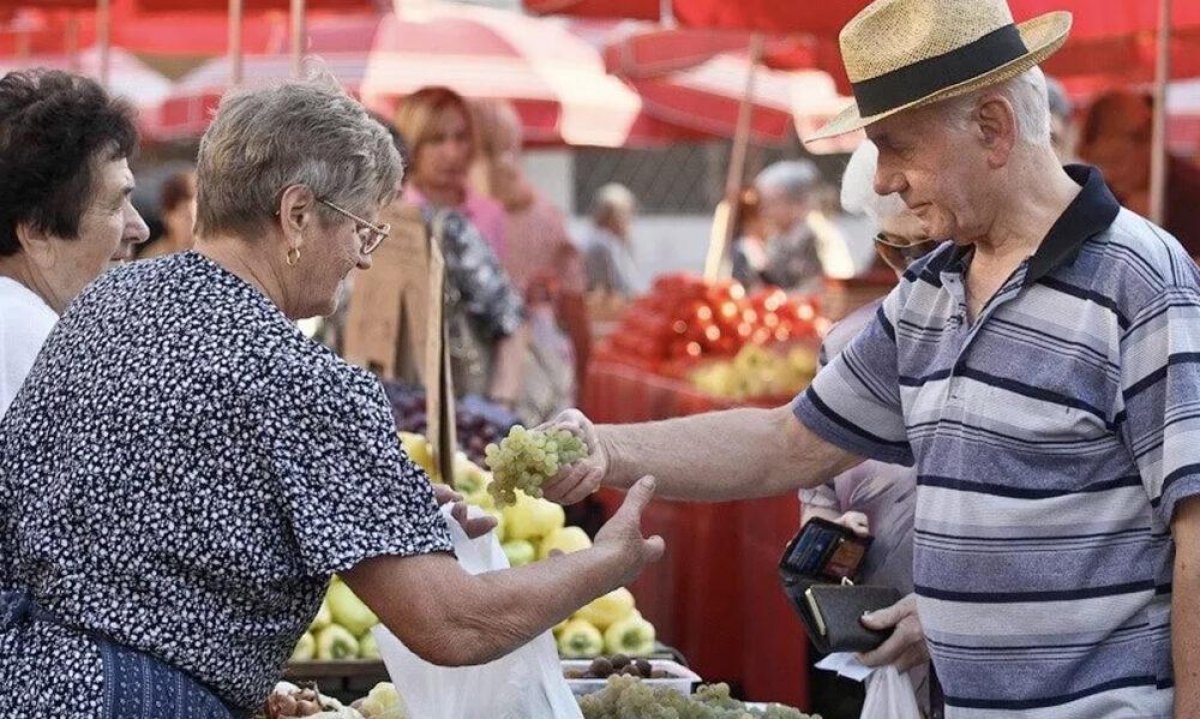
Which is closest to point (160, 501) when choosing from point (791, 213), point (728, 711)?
point (728, 711)

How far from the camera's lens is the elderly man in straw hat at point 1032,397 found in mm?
2639

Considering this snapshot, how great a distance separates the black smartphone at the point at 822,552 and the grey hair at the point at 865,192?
596mm

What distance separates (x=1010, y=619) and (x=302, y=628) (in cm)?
102

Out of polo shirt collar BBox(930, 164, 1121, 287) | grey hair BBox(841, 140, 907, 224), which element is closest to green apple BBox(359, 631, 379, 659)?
grey hair BBox(841, 140, 907, 224)

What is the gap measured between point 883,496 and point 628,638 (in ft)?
2.45

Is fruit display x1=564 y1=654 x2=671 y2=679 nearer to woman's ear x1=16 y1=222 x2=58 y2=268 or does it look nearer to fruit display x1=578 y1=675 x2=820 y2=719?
fruit display x1=578 y1=675 x2=820 y2=719

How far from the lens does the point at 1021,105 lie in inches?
110

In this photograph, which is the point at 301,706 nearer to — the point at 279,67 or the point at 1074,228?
the point at 1074,228

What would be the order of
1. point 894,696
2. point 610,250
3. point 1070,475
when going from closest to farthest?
point 1070,475 < point 894,696 < point 610,250

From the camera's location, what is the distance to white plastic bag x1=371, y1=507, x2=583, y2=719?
3.06m

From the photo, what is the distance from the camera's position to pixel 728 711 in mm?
3262

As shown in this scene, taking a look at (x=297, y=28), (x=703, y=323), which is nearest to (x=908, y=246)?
(x=297, y=28)

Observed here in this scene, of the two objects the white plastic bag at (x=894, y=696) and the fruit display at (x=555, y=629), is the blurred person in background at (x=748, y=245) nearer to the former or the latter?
the fruit display at (x=555, y=629)

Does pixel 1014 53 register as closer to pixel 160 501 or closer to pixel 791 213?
pixel 160 501
